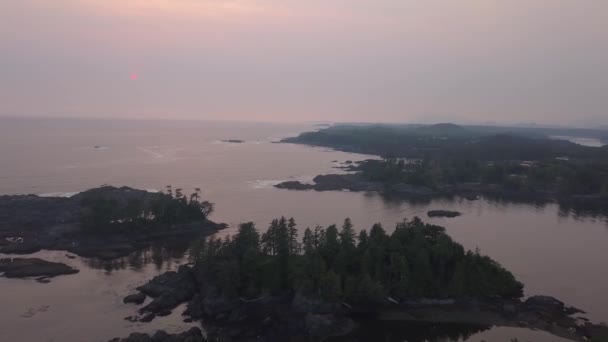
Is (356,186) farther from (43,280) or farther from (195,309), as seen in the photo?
(43,280)

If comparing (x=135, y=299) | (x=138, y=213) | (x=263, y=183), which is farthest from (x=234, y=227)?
(x=263, y=183)

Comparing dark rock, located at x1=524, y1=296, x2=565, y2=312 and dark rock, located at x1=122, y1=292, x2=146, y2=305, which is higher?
dark rock, located at x1=524, y1=296, x2=565, y2=312

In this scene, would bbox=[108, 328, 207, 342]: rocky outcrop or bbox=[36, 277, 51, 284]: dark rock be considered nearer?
bbox=[108, 328, 207, 342]: rocky outcrop

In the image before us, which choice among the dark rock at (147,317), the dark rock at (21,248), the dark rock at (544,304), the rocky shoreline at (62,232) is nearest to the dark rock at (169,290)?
the dark rock at (147,317)

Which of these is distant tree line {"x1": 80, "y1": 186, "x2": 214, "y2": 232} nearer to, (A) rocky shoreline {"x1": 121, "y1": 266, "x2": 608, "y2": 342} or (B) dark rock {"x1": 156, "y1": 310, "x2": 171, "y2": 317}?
(A) rocky shoreline {"x1": 121, "y1": 266, "x2": 608, "y2": 342}

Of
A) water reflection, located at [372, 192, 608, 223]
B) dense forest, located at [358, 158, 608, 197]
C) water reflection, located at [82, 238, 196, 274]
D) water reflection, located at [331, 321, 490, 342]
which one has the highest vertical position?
dense forest, located at [358, 158, 608, 197]

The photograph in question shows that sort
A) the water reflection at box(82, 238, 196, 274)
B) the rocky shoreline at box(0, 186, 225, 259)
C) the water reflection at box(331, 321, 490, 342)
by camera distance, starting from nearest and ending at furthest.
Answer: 1. the water reflection at box(331, 321, 490, 342)
2. the water reflection at box(82, 238, 196, 274)
3. the rocky shoreline at box(0, 186, 225, 259)

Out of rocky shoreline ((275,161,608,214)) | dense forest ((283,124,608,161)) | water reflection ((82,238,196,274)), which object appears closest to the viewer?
water reflection ((82,238,196,274))

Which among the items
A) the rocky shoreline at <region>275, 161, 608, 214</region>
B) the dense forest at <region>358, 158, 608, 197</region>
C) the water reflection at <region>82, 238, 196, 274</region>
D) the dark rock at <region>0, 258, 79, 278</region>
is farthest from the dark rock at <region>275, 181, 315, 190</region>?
the dark rock at <region>0, 258, 79, 278</region>
